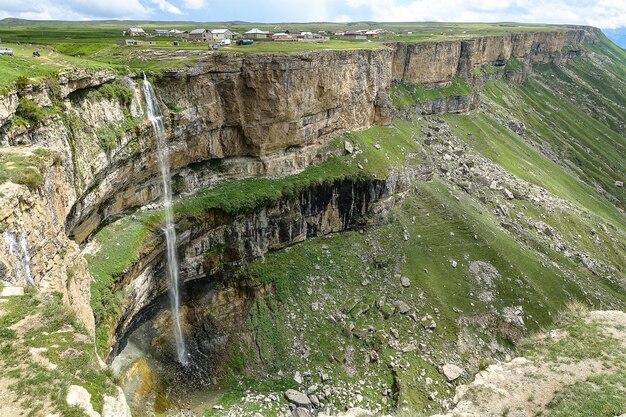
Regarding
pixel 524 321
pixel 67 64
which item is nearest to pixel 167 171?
pixel 67 64

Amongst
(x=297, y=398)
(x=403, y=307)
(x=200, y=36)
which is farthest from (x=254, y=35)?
(x=297, y=398)

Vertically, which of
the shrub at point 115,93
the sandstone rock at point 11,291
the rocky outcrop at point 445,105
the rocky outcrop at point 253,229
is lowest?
the rocky outcrop at point 253,229

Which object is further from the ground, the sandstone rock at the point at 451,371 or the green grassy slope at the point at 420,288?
the green grassy slope at the point at 420,288

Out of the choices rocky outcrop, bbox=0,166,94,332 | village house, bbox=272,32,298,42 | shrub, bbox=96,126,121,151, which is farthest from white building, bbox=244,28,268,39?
rocky outcrop, bbox=0,166,94,332

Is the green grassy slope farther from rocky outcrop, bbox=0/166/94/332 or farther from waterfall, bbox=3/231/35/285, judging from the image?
waterfall, bbox=3/231/35/285

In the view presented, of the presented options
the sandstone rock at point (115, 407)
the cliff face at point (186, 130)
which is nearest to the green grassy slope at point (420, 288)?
the cliff face at point (186, 130)

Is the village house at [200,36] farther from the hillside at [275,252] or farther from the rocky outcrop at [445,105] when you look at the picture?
the rocky outcrop at [445,105]

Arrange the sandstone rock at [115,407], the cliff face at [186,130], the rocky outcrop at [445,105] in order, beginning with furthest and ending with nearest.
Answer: the rocky outcrop at [445,105]
the cliff face at [186,130]
the sandstone rock at [115,407]

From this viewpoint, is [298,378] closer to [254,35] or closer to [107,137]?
[107,137]
